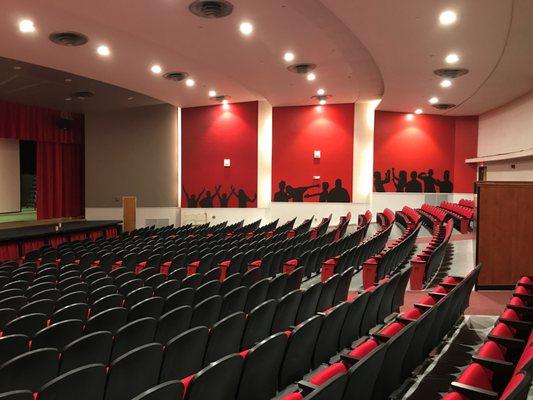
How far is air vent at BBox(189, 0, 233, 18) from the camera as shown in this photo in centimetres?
529

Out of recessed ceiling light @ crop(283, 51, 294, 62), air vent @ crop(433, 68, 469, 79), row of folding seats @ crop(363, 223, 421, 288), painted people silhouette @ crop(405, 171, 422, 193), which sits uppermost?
recessed ceiling light @ crop(283, 51, 294, 62)

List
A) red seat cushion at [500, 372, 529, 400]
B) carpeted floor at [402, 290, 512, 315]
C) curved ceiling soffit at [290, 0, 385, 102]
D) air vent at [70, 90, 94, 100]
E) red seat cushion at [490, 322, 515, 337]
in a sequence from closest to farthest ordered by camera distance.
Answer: red seat cushion at [500, 372, 529, 400] < red seat cushion at [490, 322, 515, 337] < carpeted floor at [402, 290, 512, 315] < curved ceiling soffit at [290, 0, 385, 102] < air vent at [70, 90, 94, 100]

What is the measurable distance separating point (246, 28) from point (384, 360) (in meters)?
5.43

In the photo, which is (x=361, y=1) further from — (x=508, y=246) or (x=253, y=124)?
(x=253, y=124)

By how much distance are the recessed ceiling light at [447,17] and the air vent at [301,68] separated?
120 inches

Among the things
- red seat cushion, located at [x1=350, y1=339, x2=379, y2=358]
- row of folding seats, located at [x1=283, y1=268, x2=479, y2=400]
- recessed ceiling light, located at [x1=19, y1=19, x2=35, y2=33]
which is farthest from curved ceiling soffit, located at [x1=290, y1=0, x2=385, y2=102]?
red seat cushion, located at [x1=350, y1=339, x2=379, y2=358]

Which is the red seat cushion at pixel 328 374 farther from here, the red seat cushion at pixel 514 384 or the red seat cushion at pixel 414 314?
the red seat cushion at pixel 414 314

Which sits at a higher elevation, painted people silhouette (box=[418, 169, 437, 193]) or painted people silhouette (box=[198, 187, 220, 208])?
painted people silhouette (box=[418, 169, 437, 193])

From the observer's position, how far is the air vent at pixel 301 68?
7900mm

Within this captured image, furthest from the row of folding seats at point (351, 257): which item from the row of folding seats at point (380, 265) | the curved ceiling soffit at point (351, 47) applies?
the curved ceiling soffit at point (351, 47)

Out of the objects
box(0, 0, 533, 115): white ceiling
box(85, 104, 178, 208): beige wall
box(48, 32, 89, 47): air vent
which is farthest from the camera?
box(85, 104, 178, 208): beige wall

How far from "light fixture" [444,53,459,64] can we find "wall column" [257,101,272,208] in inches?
220

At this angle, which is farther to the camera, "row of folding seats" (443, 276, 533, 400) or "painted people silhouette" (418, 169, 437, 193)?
"painted people silhouette" (418, 169, 437, 193)

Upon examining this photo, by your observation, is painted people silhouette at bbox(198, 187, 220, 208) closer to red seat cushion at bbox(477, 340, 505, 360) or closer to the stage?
the stage
